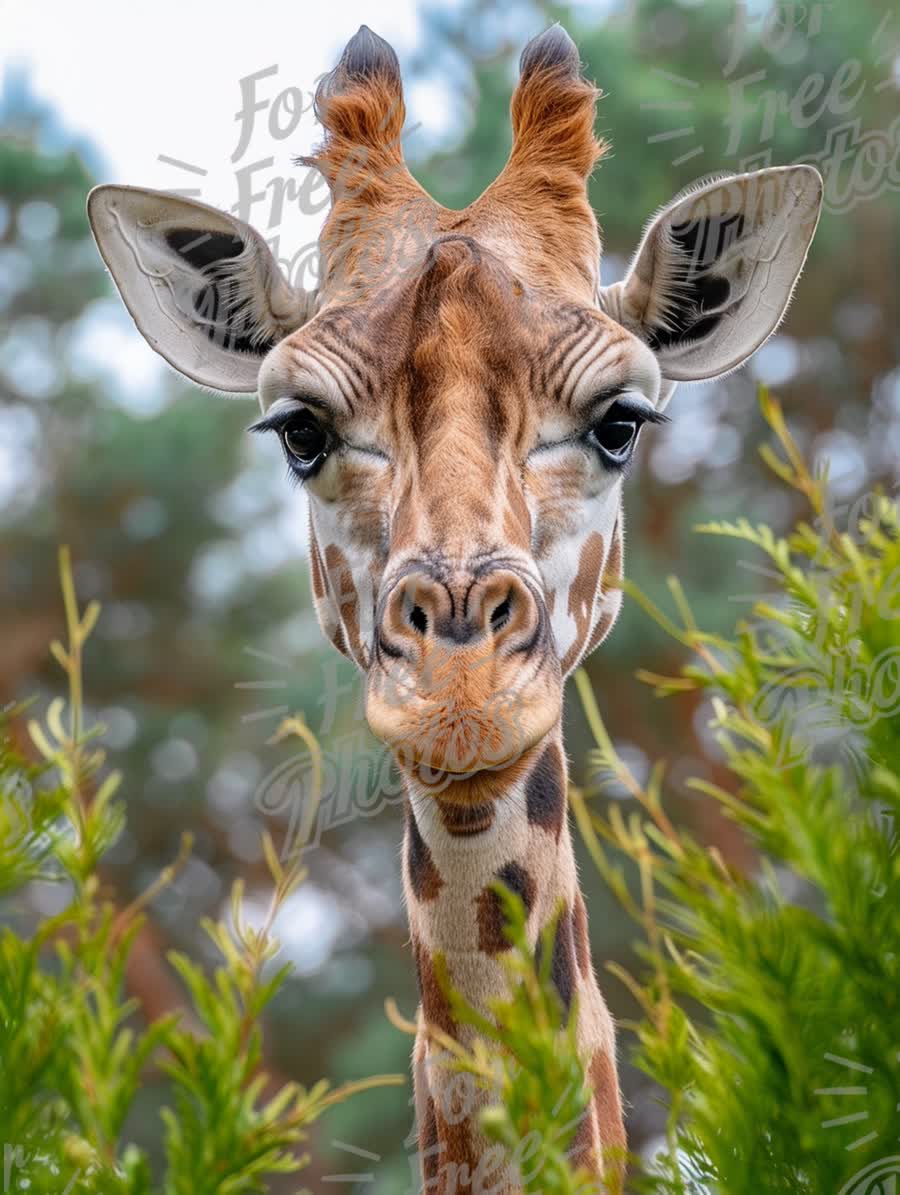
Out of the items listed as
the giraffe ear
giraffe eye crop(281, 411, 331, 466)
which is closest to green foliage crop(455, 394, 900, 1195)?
giraffe eye crop(281, 411, 331, 466)

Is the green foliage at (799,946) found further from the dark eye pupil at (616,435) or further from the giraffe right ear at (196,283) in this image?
the giraffe right ear at (196,283)

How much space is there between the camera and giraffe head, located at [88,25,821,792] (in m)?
2.82

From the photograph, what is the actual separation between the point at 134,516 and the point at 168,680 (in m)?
2.11

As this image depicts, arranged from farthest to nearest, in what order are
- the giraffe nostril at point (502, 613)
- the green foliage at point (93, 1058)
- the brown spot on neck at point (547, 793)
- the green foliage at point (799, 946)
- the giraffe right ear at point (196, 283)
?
the giraffe right ear at point (196, 283) < the brown spot on neck at point (547, 793) < the giraffe nostril at point (502, 613) < the green foliage at point (93, 1058) < the green foliage at point (799, 946)

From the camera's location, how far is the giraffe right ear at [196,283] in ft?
12.9

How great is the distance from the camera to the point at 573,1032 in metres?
1.81

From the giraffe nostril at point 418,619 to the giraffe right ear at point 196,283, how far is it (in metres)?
1.47

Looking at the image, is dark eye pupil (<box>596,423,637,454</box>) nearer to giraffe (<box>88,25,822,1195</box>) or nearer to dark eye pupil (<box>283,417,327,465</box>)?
giraffe (<box>88,25,822,1195</box>)

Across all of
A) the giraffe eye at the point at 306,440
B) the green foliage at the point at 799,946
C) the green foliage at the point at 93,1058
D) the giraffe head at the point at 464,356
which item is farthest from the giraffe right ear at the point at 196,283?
the green foliage at the point at 799,946

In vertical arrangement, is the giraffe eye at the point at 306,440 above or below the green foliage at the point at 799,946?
above

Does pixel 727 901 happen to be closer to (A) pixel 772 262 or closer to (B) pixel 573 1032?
(B) pixel 573 1032

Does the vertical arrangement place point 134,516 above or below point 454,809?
above

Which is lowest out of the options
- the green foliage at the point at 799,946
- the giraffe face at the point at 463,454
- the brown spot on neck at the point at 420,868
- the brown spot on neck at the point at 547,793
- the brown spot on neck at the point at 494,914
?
the green foliage at the point at 799,946

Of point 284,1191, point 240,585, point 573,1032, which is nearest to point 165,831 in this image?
point 240,585
